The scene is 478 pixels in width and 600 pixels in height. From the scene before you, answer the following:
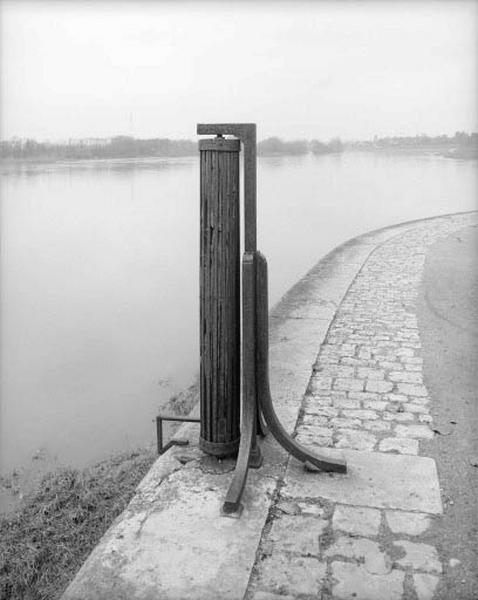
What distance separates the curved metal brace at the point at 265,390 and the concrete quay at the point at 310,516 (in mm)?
75

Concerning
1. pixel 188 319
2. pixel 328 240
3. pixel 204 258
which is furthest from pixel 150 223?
pixel 204 258

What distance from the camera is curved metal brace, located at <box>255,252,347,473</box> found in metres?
3.66

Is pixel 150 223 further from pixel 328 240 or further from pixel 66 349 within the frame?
pixel 66 349

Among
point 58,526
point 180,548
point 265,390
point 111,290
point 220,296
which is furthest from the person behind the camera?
point 111,290

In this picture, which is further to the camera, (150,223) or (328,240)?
(150,223)

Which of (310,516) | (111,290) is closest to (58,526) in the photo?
(310,516)

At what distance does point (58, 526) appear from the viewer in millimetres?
4094

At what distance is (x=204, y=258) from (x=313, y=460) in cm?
128

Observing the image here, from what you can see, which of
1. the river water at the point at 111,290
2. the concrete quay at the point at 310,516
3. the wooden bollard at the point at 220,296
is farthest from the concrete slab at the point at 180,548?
the river water at the point at 111,290

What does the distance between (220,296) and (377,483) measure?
1.33 metres

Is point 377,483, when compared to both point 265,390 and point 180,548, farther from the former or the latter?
point 180,548

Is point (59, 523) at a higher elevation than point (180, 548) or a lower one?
lower

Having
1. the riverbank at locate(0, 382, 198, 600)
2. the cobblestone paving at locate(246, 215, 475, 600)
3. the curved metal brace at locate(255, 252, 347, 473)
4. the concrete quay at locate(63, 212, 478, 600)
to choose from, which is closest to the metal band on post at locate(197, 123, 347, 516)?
the curved metal brace at locate(255, 252, 347, 473)

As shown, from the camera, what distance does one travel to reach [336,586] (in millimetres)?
2771
